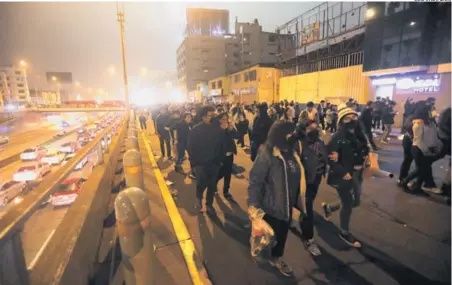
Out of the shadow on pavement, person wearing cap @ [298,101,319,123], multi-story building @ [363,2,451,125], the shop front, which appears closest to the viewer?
the shadow on pavement

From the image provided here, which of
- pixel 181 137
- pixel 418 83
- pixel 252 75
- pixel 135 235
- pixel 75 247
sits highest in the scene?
pixel 252 75

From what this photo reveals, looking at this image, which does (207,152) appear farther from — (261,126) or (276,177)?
(261,126)

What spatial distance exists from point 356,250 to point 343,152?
1355 mm

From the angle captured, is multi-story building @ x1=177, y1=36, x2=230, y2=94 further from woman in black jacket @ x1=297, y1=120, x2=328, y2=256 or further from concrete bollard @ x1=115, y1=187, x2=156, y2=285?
concrete bollard @ x1=115, y1=187, x2=156, y2=285

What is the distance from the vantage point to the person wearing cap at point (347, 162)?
11.6 feet

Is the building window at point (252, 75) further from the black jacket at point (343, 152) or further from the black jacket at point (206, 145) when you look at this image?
the black jacket at point (343, 152)

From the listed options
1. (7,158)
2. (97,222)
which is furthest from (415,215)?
(7,158)

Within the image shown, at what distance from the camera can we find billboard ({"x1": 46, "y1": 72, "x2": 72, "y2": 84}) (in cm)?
5873

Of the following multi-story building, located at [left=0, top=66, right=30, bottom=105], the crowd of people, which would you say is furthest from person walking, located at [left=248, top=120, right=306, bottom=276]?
multi-story building, located at [left=0, top=66, right=30, bottom=105]

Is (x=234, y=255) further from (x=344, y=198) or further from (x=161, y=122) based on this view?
(x=161, y=122)

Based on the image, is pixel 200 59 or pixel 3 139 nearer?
pixel 3 139

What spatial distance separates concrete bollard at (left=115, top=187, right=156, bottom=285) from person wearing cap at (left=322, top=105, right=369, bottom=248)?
2598 millimetres

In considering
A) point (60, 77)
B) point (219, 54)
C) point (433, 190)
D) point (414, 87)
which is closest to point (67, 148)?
point (433, 190)

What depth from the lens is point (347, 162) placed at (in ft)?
11.6
